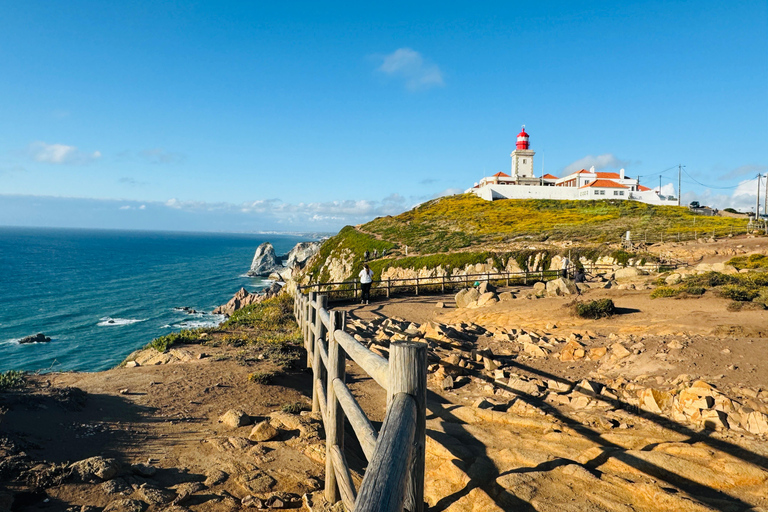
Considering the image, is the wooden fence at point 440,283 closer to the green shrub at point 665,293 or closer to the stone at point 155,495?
the green shrub at point 665,293

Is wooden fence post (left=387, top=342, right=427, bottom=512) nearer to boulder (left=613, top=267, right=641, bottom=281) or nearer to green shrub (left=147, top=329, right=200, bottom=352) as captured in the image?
green shrub (left=147, top=329, right=200, bottom=352)

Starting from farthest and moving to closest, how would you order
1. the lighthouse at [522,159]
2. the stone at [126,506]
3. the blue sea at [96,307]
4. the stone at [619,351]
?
the lighthouse at [522,159], the blue sea at [96,307], the stone at [619,351], the stone at [126,506]

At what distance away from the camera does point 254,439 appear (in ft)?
18.3

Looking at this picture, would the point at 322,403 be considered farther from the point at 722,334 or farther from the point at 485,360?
the point at 722,334

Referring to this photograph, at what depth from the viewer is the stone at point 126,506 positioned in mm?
3746

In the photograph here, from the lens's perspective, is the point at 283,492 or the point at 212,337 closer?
the point at 283,492

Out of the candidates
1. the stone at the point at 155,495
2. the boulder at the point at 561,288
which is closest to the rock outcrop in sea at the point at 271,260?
the boulder at the point at 561,288

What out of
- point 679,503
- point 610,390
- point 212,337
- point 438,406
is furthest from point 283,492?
point 212,337

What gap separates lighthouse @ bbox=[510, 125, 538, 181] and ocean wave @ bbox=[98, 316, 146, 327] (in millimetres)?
73596

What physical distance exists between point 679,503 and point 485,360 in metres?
6.01

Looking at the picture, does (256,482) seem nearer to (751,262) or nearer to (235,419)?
(235,419)

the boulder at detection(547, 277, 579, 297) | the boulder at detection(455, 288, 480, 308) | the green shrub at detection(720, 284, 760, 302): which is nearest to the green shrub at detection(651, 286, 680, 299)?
the green shrub at detection(720, 284, 760, 302)

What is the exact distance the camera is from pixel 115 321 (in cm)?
3822

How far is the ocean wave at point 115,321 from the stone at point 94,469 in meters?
38.0
